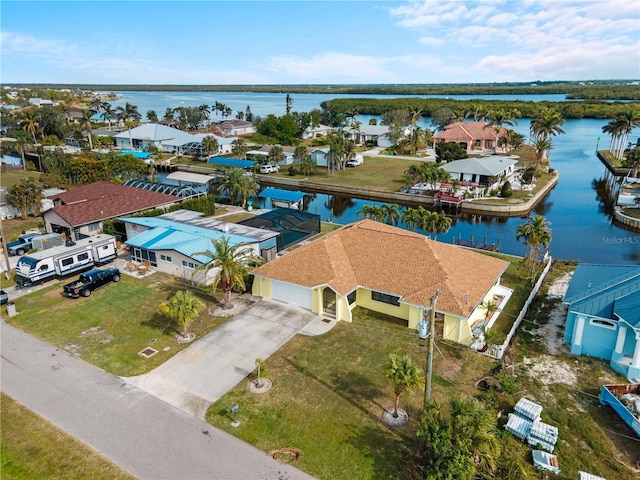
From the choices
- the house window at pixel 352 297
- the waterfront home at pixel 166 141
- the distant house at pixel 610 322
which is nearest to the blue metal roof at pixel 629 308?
the distant house at pixel 610 322

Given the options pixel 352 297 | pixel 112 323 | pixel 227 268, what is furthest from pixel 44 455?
pixel 352 297

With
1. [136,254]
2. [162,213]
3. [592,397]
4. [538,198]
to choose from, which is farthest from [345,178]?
[592,397]

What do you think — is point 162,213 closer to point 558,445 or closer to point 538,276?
point 538,276

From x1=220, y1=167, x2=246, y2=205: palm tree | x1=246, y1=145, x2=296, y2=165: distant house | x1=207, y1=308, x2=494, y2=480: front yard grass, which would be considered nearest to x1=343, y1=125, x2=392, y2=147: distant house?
x1=246, y1=145, x2=296, y2=165: distant house

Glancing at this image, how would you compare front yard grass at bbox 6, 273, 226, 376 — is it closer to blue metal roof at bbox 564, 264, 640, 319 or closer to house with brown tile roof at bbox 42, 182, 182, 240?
house with brown tile roof at bbox 42, 182, 182, 240

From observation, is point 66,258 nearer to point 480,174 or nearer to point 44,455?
point 44,455

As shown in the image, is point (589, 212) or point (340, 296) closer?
point (340, 296)
